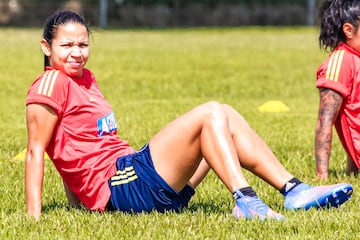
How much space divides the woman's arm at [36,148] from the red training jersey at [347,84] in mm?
2236

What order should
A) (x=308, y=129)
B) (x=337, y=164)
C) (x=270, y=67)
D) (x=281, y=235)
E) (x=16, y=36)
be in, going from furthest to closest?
(x=16, y=36), (x=270, y=67), (x=308, y=129), (x=337, y=164), (x=281, y=235)

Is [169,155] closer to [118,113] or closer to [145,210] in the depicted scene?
[145,210]

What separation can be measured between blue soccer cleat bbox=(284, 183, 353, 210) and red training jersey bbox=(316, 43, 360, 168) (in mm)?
1350

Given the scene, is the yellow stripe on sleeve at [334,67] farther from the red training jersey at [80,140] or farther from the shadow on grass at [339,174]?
the red training jersey at [80,140]

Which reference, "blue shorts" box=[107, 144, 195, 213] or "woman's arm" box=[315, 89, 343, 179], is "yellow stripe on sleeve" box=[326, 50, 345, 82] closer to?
"woman's arm" box=[315, 89, 343, 179]

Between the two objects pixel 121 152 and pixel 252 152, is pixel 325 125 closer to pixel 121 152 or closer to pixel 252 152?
pixel 252 152

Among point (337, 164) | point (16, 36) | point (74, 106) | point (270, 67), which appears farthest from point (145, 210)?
point (16, 36)

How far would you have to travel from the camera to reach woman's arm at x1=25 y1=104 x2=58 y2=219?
4.56 meters

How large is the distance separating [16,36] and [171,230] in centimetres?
1985

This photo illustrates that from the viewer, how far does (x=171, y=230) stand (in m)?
4.36

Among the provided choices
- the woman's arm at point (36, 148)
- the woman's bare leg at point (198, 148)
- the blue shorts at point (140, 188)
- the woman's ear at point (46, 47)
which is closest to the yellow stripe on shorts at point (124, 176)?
the blue shorts at point (140, 188)

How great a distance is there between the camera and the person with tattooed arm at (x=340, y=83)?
611cm

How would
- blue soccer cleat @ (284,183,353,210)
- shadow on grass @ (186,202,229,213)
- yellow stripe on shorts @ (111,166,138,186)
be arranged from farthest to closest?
shadow on grass @ (186,202,229,213), blue soccer cleat @ (284,183,353,210), yellow stripe on shorts @ (111,166,138,186)

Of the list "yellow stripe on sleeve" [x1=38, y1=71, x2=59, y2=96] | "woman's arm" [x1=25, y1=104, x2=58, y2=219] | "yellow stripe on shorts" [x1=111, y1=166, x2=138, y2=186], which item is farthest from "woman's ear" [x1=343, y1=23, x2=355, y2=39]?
"woman's arm" [x1=25, y1=104, x2=58, y2=219]
